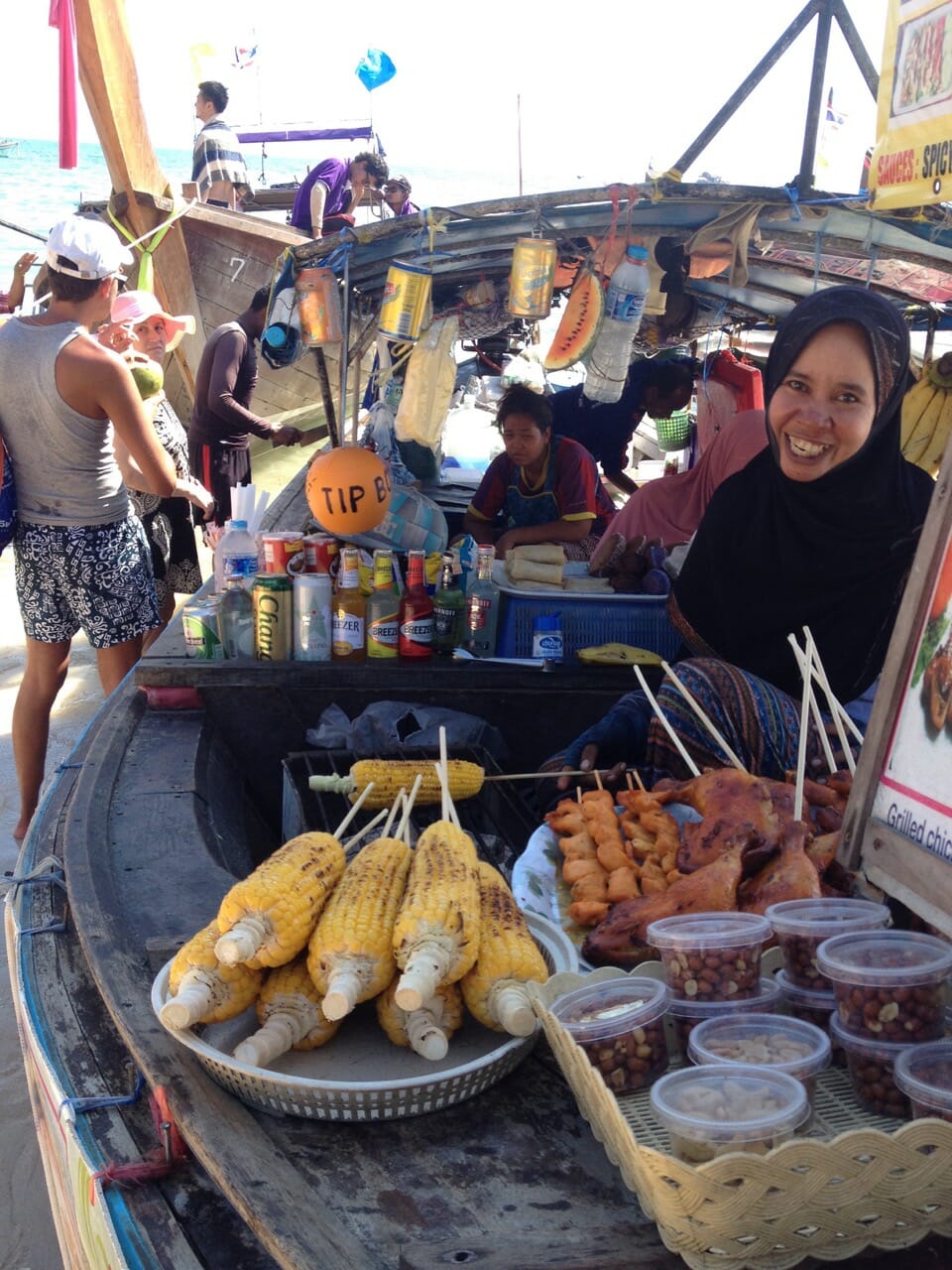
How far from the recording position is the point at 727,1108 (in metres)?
1.38

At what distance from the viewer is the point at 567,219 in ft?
13.7

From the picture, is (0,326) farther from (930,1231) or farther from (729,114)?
(930,1231)

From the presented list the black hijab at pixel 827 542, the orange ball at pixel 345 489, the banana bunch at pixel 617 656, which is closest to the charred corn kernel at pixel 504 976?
the black hijab at pixel 827 542

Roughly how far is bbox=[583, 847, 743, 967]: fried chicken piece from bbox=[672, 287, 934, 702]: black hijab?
4.76ft

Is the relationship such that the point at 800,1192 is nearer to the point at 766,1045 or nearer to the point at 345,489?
the point at 766,1045

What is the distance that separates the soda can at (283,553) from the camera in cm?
416

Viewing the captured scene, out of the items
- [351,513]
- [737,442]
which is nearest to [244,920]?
[351,513]

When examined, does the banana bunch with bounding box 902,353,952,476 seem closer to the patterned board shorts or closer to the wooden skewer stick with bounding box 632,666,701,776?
the wooden skewer stick with bounding box 632,666,701,776

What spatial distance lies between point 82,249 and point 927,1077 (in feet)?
13.3

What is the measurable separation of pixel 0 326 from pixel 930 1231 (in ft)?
14.5

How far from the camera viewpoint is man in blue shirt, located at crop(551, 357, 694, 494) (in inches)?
308

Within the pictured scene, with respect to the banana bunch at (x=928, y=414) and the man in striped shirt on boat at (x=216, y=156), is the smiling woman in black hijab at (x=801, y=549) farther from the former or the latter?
the man in striped shirt on boat at (x=216, y=156)

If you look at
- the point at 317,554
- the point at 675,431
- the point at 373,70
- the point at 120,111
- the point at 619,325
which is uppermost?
the point at 373,70

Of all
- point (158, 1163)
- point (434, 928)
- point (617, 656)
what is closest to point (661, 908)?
point (434, 928)
